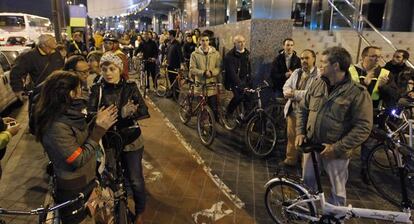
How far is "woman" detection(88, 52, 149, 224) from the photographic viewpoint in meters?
3.25

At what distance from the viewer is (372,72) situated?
204 inches

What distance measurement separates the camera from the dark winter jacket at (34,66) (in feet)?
18.7

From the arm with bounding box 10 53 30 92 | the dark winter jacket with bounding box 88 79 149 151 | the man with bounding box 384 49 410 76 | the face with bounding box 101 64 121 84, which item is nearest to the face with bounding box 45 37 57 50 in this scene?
the arm with bounding box 10 53 30 92

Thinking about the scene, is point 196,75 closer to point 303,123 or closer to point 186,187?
point 186,187

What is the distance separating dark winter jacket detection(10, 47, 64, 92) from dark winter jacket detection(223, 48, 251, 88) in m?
3.19

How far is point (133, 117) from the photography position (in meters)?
3.35

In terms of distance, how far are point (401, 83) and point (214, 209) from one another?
13.7ft

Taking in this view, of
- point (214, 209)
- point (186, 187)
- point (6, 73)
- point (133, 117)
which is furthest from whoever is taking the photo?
point (6, 73)

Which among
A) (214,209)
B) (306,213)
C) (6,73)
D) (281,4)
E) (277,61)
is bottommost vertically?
(214,209)

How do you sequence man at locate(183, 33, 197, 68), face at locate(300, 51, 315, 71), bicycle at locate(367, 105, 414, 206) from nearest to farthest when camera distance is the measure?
1. bicycle at locate(367, 105, 414, 206)
2. face at locate(300, 51, 315, 71)
3. man at locate(183, 33, 197, 68)

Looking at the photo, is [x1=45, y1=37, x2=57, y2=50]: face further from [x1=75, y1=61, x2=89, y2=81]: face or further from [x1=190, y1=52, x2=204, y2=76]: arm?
[x1=190, y1=52, x2=204, y2=76]: arm

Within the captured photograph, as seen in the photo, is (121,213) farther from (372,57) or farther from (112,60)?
(372,57)

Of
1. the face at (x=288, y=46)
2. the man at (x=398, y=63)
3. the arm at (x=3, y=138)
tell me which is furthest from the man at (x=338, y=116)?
the man at (x=398, y=63)

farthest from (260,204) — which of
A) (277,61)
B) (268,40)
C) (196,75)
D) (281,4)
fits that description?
(281,4)
